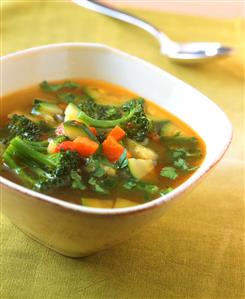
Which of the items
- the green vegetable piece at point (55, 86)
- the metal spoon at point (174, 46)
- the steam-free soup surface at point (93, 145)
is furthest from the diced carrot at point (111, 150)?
the metal spoon at point (174, 46)

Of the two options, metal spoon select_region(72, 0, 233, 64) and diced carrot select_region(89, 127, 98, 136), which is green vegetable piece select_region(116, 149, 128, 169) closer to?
diced carrot select_region(89, 127, 98, 136)

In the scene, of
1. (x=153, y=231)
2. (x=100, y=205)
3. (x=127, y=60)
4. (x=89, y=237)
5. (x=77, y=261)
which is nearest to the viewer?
(x=89, y=237)

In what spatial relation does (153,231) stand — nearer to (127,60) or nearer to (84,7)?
(127,60)

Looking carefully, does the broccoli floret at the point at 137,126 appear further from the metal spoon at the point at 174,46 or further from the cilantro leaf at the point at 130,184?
the metal spoon at the point at 174,46

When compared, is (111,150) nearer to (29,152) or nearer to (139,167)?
(139,167)

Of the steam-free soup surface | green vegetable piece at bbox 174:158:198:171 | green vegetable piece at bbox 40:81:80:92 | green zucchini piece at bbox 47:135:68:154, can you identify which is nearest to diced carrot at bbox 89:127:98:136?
the steam-free soup surface

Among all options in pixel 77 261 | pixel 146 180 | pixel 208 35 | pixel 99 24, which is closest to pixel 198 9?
pixel 208 35

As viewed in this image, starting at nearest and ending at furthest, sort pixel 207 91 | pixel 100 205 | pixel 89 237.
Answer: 1. pixel 89 237
2. pixel 100 205
3. pixel 207 91
